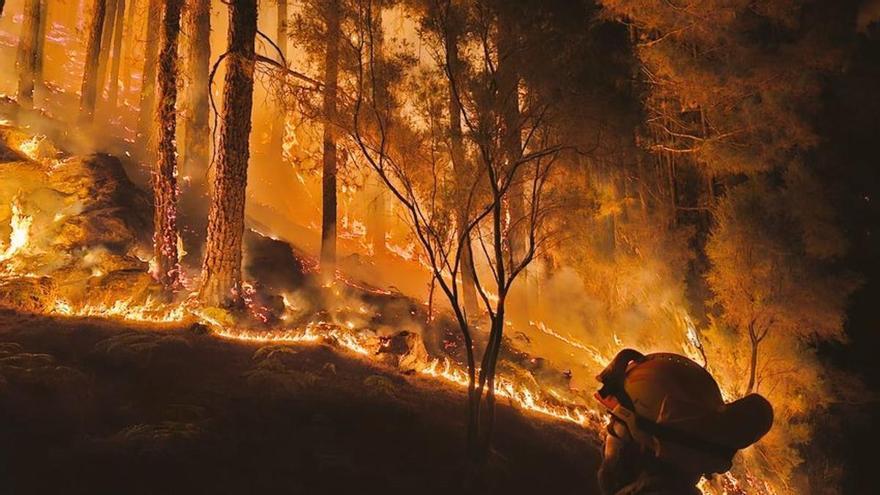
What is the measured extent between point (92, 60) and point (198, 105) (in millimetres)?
5048

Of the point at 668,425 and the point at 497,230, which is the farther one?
the point at 497,230

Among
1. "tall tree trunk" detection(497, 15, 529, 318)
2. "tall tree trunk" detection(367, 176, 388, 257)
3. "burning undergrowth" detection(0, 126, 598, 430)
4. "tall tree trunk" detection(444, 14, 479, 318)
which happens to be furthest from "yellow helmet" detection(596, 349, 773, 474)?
"tall tree trunk" detection(367, 176, 388, 257)

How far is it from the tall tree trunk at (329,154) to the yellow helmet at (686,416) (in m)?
8.44

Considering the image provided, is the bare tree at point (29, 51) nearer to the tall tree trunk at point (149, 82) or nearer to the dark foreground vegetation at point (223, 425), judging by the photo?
the tall tree trunk at point (149, 82)

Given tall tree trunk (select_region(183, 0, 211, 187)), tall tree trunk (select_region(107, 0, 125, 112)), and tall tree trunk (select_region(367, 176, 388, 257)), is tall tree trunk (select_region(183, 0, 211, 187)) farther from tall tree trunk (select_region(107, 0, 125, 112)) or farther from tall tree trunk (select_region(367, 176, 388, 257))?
tall tree trunk (select_region(107, 0, 125, 112))

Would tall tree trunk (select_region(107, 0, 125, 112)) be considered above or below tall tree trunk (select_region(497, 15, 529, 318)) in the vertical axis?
above

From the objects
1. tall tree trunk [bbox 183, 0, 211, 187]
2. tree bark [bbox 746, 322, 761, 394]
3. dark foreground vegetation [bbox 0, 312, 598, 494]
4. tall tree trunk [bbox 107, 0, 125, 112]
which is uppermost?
tall tree trunk [bbox 107, 0, 125, 112]

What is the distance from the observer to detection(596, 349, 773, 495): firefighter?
2.30 metres

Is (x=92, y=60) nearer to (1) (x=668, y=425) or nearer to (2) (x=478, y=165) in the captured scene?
(2) (x=478, y=165)

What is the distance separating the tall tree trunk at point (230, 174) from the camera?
10.1 meters

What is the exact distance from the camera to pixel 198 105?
16.4m

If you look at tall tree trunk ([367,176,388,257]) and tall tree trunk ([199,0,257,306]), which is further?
tall tree trunk ([367,176,388,257])

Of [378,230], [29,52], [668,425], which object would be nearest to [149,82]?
[29,52]

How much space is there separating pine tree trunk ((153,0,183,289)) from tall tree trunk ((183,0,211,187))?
5223 millimetres
